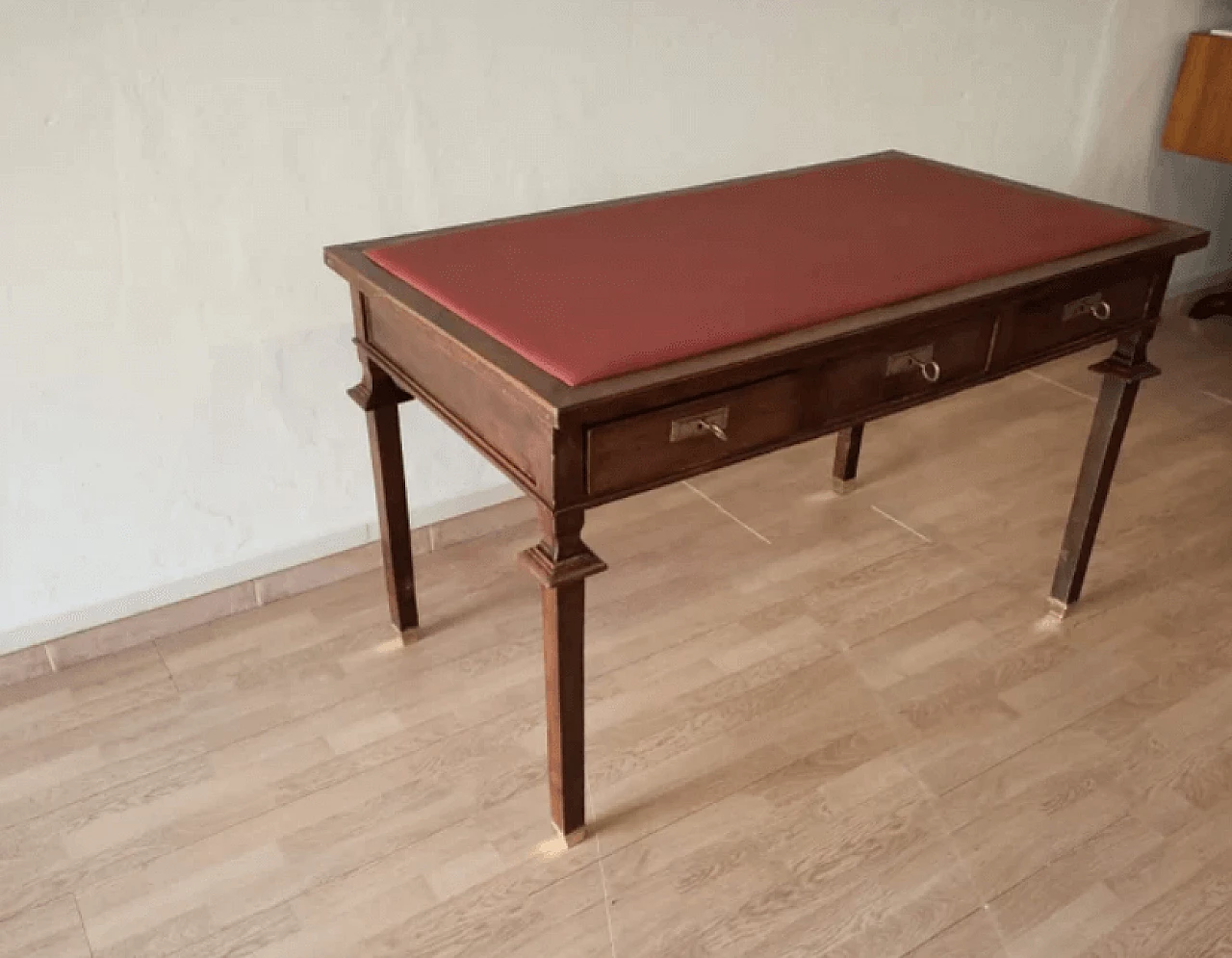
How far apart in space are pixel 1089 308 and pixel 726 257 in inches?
22.6

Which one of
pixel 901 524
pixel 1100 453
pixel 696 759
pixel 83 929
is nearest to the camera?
pixel 83 929

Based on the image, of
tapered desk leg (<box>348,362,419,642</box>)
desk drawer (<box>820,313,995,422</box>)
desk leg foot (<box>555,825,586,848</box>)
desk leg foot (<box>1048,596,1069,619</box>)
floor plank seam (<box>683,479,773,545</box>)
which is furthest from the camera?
floor plank seam (<box>683,479,773,545</box>)

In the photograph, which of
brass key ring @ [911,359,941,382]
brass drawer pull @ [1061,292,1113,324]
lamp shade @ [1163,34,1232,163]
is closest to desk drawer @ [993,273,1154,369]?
brass drawer pull @ [1061,292,1113,324]

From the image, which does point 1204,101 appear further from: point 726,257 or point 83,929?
point 83,929

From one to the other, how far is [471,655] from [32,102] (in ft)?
3.56

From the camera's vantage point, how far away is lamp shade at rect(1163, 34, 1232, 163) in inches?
113

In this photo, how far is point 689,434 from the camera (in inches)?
51.3

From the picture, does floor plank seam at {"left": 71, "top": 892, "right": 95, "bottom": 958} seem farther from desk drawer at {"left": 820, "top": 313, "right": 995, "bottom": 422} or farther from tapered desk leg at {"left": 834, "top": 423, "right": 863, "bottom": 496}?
tapered desk leg at {"left": 834, "top": 423, "right": 863, "bottom": 496}

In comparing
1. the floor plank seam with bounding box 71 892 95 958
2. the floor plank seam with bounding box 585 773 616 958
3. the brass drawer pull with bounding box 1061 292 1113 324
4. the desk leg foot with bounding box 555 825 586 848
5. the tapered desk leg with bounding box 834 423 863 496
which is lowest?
the floor plank seam with bounding box 71 892 95 958

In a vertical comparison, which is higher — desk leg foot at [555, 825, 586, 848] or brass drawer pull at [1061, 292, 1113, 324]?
brass drawer pull at [1061, 292, 1113, 324]

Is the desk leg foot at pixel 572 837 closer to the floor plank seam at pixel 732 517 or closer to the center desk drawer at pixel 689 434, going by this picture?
the center desk drawer at pixel 689 434

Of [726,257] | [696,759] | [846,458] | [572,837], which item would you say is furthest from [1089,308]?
[572,837]

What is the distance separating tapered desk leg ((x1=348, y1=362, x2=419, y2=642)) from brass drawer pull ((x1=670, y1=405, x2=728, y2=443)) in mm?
566

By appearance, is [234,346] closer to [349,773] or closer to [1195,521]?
[349,773]
